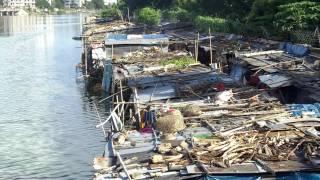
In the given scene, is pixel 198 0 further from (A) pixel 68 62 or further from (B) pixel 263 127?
(B) pixel 263 127

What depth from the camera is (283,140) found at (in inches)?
497

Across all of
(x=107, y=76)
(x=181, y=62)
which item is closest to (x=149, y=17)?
(x=107, y=76)

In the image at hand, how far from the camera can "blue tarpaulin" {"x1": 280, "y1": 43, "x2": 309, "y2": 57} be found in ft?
76.4

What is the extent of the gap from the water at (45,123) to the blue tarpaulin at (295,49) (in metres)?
9.16

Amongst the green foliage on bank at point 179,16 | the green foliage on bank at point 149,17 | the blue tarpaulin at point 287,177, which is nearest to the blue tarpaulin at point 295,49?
the blue tarpaulin at point 287,177

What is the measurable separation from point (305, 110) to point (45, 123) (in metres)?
13.0

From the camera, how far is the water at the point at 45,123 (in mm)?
18188

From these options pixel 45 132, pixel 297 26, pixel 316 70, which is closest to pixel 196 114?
pixel 316 70

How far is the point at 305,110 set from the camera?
1521 cm

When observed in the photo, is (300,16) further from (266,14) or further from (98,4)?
(98,4)

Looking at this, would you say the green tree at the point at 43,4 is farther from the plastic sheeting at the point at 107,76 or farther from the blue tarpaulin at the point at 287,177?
the blue tarpaulin at the point at 287,177

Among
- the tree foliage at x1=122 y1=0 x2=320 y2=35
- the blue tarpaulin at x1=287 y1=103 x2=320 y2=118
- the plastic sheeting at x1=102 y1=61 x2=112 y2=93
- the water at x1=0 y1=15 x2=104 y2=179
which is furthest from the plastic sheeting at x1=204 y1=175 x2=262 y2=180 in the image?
the tree foliage at x1=122 y1=0 x2=320 y2=35

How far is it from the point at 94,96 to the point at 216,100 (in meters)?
14.8

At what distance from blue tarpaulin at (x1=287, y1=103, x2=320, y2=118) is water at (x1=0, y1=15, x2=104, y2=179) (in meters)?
6.49
